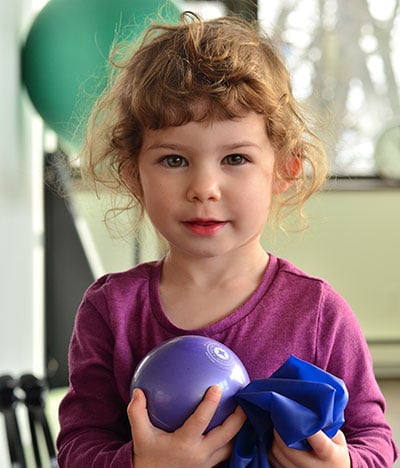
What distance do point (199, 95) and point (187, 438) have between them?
0.41 metres

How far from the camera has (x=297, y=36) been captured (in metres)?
4.22

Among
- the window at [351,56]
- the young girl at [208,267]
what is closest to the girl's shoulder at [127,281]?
the young girl at [208,267]

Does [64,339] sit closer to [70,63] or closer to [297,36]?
[70,63]

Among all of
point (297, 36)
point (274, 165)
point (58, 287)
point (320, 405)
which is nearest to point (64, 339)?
point (58, 287)

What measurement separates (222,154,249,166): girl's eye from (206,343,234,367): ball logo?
223 millimetres

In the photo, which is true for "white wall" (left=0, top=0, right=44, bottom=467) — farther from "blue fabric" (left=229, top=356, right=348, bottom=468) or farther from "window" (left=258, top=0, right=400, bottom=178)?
"window" (left=258, top=0, right=400, bottom=178)

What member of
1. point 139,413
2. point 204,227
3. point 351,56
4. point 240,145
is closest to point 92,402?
point 139,413

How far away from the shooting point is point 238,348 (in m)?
1.04

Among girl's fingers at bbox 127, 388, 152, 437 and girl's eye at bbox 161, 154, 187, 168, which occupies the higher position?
girl's eye at bbox 161, 154, 187, 168

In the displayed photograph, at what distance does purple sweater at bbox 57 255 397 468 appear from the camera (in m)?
1.04

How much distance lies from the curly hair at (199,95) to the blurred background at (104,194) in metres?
0.10

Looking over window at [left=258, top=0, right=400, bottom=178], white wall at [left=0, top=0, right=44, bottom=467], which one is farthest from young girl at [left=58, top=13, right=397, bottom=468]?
window at [left=258, top=0, right=400, bottom=178]

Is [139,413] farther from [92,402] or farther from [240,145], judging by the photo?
[240,145]

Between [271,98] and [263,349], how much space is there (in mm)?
317
